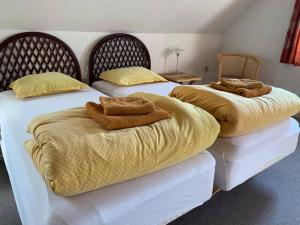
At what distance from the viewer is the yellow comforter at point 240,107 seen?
1626mm

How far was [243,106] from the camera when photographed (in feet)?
5.52

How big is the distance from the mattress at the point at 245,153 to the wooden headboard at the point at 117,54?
5.93ft

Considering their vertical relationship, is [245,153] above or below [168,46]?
below

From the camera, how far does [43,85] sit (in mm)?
2154

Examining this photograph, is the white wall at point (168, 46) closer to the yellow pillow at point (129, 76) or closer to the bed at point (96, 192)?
the yellow pillow at point (129, 76)

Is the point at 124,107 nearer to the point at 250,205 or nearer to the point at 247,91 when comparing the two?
the point at 247,91

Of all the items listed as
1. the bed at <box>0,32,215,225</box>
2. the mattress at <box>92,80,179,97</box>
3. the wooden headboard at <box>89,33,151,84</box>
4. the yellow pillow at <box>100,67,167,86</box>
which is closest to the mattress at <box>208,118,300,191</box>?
the bed at <box>0,32,215,225</box>

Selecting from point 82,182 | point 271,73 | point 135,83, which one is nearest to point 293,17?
point 271,73

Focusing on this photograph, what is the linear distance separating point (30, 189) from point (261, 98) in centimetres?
162

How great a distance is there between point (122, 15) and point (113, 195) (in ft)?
7.42

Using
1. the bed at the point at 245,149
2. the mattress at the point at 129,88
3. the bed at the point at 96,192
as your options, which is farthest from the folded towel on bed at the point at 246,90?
the bed at the point at 96,192

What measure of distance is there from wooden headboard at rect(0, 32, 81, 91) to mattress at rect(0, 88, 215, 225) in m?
0.90

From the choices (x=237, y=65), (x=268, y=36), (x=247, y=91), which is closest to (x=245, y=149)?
(x=247, y=91)

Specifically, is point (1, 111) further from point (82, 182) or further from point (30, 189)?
point (82, 182)
